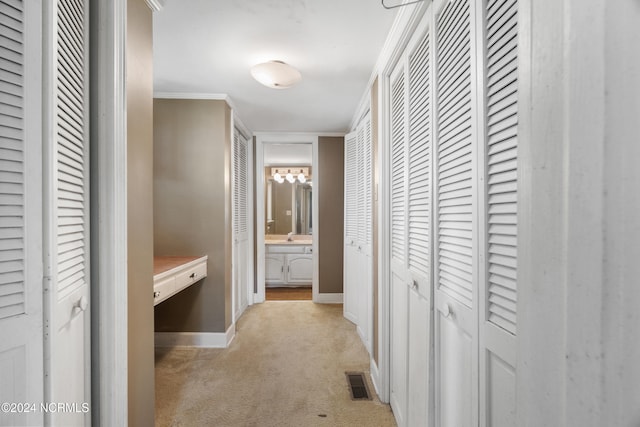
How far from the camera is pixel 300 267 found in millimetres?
5246

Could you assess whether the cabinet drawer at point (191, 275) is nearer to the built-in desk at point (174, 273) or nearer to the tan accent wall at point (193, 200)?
the built-in desk at point (174, 273)

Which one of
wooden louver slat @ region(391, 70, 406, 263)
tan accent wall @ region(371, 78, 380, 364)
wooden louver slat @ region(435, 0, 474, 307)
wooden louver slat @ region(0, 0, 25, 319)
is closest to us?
wooden louver slat @ region(0, 0, 25, 319)

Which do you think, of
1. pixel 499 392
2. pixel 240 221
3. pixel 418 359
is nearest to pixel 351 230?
pixel 240 221

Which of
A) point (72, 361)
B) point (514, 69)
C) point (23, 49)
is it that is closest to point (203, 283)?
point (72, 361)

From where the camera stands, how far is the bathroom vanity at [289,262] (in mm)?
5246

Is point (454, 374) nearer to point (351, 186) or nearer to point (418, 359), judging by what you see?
point (418, 359)

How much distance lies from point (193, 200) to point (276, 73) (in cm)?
144

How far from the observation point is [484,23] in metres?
0.92

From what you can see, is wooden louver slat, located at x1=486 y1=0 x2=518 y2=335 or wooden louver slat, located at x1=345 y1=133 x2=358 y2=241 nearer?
wooden louver slat, located at x1=486 y1=0 x2=518 y2=335

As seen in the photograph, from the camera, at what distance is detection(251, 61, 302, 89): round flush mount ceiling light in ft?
7.10

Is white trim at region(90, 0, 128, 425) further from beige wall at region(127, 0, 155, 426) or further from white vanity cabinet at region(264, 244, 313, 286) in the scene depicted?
white vanity cabinet at region(264, 244, 313, 286)

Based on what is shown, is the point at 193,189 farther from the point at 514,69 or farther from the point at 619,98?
the point at 619,98

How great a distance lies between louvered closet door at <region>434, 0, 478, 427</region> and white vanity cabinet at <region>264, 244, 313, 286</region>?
4.03 meters

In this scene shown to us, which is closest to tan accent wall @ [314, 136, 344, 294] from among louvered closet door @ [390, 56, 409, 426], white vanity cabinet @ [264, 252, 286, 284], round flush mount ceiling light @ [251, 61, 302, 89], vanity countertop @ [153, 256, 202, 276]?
white vanity cabinet @ [264, 252, 286, 284]
